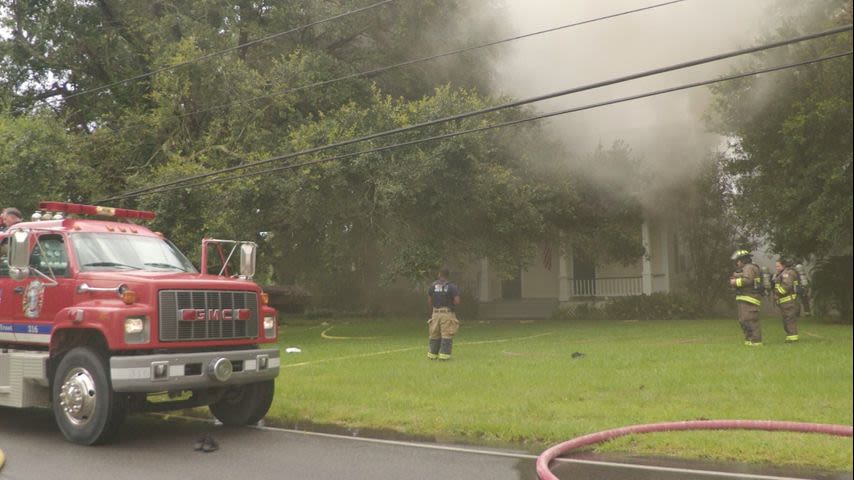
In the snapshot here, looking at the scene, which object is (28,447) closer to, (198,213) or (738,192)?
(198,213)

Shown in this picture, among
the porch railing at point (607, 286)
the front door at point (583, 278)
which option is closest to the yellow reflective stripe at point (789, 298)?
the porch railing at point (607, 286)

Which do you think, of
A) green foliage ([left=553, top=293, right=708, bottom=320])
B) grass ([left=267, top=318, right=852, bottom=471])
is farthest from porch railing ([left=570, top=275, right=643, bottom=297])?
grass ([left=267, top=318, right=852, bottom=471])

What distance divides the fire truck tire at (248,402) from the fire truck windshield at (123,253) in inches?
55.0

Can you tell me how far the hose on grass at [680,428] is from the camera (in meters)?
5.64

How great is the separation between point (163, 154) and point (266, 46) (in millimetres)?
4852

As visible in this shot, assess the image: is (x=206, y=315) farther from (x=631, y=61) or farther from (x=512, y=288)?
(x=512, y=288)

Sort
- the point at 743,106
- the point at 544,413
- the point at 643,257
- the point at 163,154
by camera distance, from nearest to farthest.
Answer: the point at 544,413
the point at 743,106
the point at 163,154
the point at 643,257

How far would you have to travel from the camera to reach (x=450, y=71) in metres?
22.1

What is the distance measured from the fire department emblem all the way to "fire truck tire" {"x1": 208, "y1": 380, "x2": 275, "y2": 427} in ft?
6.58

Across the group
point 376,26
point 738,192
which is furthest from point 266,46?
point 738,192

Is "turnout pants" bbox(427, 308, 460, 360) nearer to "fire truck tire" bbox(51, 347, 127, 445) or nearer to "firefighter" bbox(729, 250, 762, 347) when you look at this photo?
"firefighter" bbox(729, 250, 762, 347)

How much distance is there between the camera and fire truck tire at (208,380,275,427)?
797cm

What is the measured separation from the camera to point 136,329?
665cm

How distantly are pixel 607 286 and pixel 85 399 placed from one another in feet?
69.5
